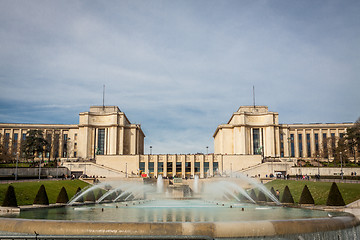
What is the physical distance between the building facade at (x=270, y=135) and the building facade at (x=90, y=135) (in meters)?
34.4

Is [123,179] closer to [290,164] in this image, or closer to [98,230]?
[290,164]

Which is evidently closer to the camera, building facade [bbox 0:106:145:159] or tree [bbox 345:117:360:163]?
tree [bbox 345:117:360:163]

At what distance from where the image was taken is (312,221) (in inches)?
592

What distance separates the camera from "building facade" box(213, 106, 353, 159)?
111m

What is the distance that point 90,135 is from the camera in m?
113

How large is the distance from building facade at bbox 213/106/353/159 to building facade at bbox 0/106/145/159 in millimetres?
34358

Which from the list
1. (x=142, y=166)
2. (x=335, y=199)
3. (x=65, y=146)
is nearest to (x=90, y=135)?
(x=65, y=146)

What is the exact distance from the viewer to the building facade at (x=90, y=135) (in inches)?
4407

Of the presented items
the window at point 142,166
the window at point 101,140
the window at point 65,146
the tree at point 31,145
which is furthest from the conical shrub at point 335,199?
the window at point 65,146

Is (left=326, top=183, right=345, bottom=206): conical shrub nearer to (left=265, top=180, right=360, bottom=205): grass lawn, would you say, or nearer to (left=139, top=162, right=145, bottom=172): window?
(left=265, top=180, right=360, bottom=205): grass lawn

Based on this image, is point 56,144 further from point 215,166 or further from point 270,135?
point 270,135

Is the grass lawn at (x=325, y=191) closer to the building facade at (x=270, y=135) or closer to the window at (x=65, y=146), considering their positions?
the building facade at (x=270, y=135)

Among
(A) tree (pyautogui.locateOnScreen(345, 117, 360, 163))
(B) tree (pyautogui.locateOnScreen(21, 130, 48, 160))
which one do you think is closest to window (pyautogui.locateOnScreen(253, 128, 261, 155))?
(A) tree (pyautogui.locateOnScreen(345, 117, 360, 163))

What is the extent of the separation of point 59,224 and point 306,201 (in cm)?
2155
